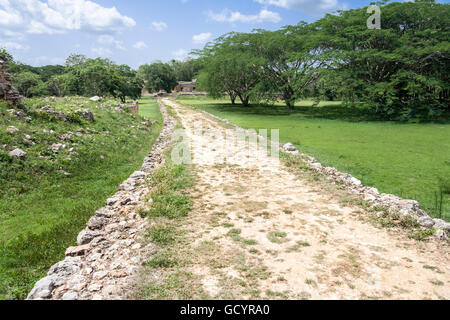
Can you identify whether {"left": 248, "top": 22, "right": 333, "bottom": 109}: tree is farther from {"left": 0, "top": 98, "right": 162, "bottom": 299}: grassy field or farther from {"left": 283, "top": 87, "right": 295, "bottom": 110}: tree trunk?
{"left": 0, "top": 98, "right": 162, "bottom": 299}: grassy field

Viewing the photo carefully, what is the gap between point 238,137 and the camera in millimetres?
13328

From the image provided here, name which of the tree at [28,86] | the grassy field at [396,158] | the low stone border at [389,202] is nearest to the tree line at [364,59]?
the grassy field at [396,158]

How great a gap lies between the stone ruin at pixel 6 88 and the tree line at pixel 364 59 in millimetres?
21564

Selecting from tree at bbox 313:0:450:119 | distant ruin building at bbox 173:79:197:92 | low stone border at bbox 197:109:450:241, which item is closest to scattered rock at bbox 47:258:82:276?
low stone border at bbox 197:109:450:241

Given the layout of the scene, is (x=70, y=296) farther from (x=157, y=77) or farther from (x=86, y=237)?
(x=157, y=77)

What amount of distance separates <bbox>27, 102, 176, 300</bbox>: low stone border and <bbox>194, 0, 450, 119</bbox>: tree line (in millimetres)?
21541

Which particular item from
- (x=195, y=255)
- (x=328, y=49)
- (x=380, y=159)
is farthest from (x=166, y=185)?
(x=328, y=49)

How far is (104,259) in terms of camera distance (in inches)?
149

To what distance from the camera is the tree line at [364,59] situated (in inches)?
833

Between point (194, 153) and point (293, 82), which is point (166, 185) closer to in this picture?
point (194, 153)

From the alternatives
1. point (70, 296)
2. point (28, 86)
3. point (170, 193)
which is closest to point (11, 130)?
point (170, 193)

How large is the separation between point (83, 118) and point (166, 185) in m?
7.56

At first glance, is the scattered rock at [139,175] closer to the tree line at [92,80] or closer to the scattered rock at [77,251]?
the scattered rock at [77,251]

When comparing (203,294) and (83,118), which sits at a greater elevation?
(83,118)
